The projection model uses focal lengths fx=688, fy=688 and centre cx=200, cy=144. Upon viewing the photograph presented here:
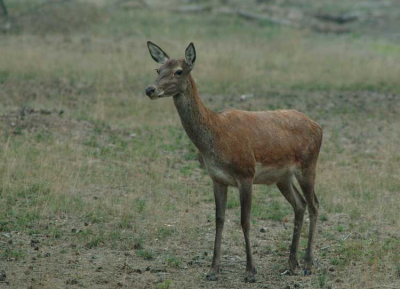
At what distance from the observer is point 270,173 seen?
838 cm

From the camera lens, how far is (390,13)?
33.9 metres

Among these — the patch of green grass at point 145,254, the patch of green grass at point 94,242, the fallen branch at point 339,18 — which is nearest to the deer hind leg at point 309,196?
the patch of green grass at point 145,254

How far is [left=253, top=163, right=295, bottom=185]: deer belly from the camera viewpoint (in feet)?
27.1

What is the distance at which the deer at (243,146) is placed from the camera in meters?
7.94

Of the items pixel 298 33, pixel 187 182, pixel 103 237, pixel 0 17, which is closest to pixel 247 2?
pixel 298 33

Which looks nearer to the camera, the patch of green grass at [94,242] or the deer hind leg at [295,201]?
the deer hind leg at [295,201]

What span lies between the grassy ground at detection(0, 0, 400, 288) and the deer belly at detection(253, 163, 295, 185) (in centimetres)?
110

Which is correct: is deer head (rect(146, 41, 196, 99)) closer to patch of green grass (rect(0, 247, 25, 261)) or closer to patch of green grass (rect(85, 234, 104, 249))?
patch of green grass (rect(85, 234, 104, 249))

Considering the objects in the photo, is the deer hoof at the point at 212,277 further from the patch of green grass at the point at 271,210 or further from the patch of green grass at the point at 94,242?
the patch of green grass at the point at 271,210

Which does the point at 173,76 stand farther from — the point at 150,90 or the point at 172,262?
the point at 172,262

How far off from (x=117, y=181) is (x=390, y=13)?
25856mm

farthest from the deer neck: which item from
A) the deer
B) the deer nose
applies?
the deer nose

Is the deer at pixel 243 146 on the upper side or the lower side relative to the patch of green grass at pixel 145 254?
upper

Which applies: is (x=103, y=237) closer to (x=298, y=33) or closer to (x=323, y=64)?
(x=323, y=64)
